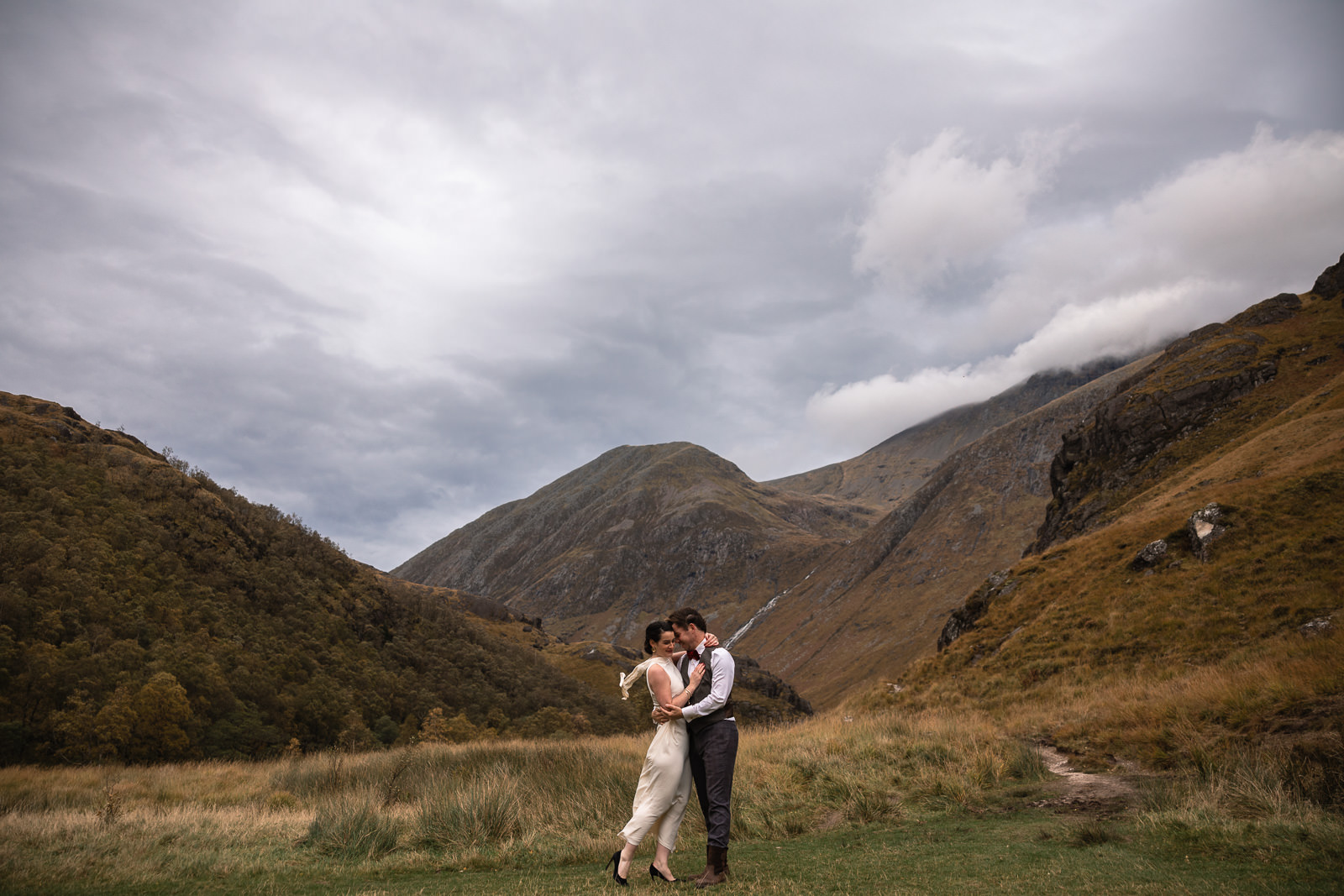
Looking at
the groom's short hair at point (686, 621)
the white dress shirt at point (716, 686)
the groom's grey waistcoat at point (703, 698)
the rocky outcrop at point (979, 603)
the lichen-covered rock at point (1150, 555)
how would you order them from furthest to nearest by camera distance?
the rocky outcrop at point (979, 603), the lichen-covered rock at point (1150, 555), the groom's short hair at point (686, 621), the groom's grey waistcoat at point (703, 698), the white dress shirt at point (716, 686)

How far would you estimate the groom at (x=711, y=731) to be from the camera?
566 centimetres

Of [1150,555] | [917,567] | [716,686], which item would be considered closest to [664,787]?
[716,686]

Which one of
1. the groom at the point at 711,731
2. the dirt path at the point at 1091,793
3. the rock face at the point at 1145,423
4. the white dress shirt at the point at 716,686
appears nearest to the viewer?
the groom at the point at 711,731

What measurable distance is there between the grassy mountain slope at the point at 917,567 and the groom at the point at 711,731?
111383 mm

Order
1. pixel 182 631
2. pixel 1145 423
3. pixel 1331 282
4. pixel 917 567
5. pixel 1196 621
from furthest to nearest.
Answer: pixel 917 567
pixel 1331 282
pixel 1145 423
pixel 182 631
pixel 1196 621

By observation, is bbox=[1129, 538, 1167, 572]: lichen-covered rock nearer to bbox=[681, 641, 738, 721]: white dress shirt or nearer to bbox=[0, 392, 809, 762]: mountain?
bbox=[681, 641, 738, 721]: white dress shirt

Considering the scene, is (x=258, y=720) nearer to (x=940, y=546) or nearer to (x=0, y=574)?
(x=0, y=574)

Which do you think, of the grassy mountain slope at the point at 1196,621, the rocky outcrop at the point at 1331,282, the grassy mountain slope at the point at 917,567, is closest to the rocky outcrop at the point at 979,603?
the grassy mountain slope at the point at 1196,621

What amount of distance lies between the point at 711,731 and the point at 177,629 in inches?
1731

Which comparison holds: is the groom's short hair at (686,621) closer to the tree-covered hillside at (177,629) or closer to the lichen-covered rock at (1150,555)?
the lichen-covered rock at (1150,555)

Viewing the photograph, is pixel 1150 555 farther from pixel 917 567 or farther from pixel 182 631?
pixel 917 567

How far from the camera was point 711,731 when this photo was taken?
6090mm

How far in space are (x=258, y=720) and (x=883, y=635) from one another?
121986mm

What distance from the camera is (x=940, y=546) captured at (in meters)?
159
